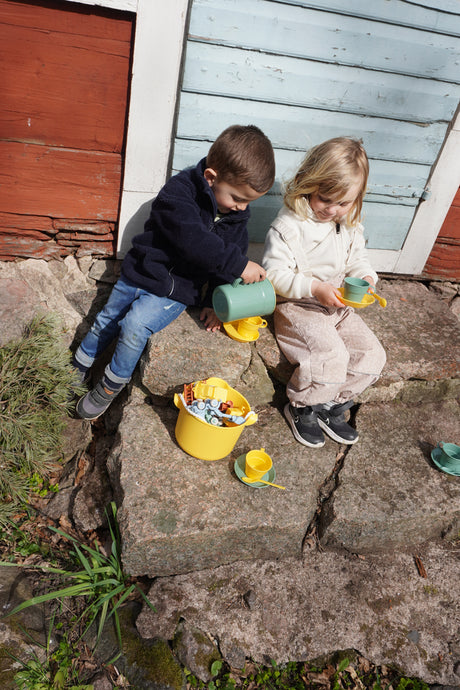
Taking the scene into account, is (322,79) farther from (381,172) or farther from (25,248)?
(25,248)

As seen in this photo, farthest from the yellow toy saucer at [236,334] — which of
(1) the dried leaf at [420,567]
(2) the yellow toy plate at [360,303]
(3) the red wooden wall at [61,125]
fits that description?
(1) the dried leaf at [420,567]

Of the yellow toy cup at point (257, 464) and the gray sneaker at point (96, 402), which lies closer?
the yellow toy cup at point (257, 464)

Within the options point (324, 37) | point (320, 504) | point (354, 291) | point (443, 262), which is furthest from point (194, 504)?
point (443, 262)

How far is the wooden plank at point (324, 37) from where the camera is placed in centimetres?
250

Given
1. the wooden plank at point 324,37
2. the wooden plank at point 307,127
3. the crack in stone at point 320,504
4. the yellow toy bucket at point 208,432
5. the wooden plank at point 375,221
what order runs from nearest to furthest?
the yellow toy bucket at point 208,432 < the crack in stone at point 320,504 < the wooden plank at point 324,37 < the wooden plank at point 307,127 < the wooden plank at point 375,221

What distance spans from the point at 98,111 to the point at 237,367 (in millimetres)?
1495

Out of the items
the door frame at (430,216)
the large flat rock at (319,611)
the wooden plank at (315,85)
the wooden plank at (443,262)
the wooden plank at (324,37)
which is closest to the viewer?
the large flat rock at (319,611)

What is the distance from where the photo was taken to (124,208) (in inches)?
114

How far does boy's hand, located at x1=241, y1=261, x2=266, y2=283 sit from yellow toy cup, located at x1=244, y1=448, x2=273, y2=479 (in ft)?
2.71

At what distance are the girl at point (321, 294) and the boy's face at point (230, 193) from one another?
235mm

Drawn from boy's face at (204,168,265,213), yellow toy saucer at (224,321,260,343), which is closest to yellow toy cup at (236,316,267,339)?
yellow toy saucer at (224,321,260,343)

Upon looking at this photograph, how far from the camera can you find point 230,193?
2432 mm

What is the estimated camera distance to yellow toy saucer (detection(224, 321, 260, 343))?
2691 mm

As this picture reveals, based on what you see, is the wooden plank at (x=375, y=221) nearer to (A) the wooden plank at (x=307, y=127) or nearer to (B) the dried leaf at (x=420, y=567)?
(A) the wooden plank at (x=307, y=127)
